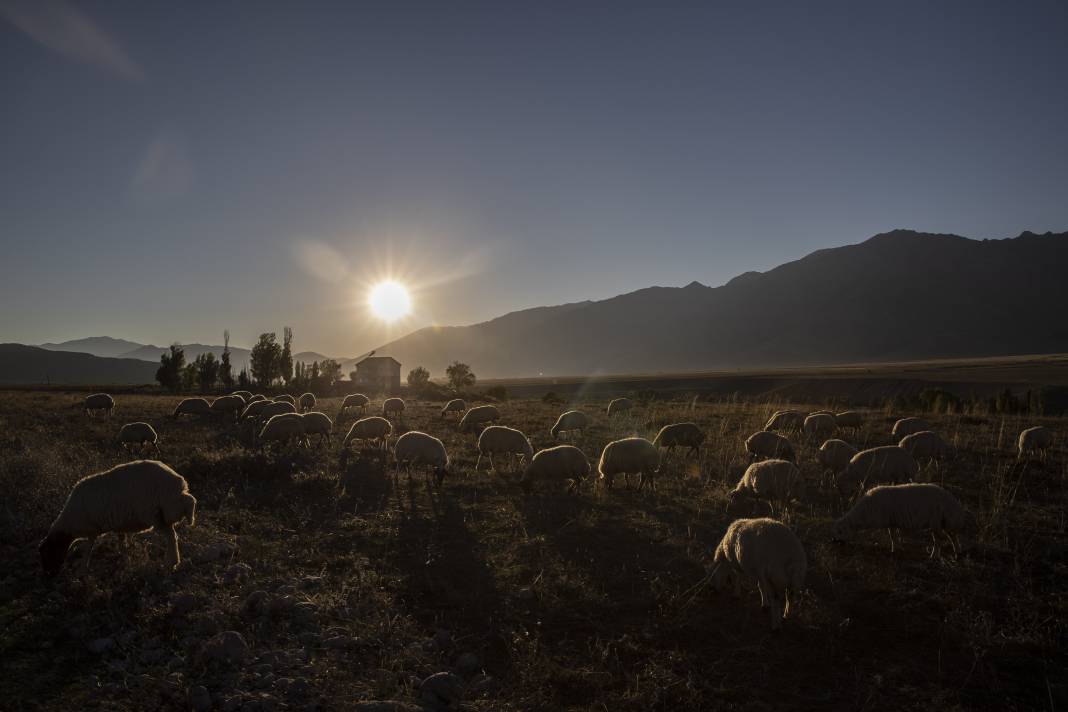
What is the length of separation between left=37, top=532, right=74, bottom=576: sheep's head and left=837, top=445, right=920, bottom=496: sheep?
13.2 metres

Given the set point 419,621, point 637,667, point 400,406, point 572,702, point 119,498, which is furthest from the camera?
point 400,406

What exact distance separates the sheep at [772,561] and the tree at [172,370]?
207 ft

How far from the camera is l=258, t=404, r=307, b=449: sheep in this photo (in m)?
17.5

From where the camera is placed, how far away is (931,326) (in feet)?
603

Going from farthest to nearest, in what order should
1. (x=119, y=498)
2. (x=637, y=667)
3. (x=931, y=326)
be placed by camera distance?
1. (x=931, y=326)
2. (x=119, y=498)
3. (x=637, y=667)

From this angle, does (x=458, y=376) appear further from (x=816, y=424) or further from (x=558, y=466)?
(x=558, y=466)

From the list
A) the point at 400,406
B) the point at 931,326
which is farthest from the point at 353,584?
the point at 931,326

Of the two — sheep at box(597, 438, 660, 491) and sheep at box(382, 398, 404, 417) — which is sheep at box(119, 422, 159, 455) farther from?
sheep at box(597, 438, 660, 491)

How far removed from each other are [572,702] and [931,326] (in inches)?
8749

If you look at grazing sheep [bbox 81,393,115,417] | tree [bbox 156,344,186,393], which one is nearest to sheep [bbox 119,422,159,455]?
grazing sheep [bbox 81,393,115,417]

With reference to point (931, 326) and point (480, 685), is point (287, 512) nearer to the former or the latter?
point (480, 685)

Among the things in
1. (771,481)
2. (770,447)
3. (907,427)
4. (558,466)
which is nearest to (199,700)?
(558,466)

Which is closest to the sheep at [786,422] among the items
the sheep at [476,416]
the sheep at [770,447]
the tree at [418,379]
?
the sheep at [770,447]

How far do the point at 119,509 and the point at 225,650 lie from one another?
305 centimetres
